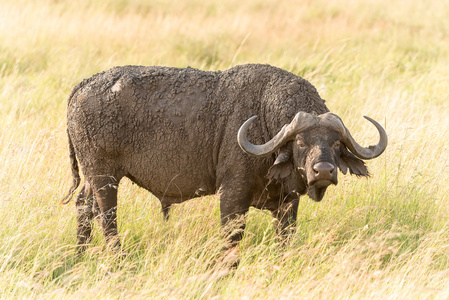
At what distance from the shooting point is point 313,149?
4828mm

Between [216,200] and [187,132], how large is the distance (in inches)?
36.3

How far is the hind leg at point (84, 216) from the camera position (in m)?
5.87

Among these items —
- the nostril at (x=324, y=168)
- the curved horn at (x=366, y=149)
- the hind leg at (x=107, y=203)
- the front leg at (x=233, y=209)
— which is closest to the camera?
the nostril at (x=324, y=168)

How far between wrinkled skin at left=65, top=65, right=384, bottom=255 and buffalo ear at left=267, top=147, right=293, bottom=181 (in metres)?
0.17

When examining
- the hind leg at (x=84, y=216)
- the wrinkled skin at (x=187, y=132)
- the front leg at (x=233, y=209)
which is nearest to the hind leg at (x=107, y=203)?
the wrinkled skin at (x=187, y=132)

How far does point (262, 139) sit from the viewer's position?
542 cm

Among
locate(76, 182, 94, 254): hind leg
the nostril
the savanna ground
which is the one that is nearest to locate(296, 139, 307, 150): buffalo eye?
the nostril

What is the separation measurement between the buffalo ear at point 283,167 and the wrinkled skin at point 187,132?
0.55 ft

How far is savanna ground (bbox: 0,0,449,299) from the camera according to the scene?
487cm

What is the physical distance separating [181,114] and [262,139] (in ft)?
2.48

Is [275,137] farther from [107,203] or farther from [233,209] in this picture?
[107,203]

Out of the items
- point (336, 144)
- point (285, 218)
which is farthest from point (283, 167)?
point (285, 218)

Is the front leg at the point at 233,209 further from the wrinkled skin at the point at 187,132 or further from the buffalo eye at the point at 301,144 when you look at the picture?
the buffalo eye at the point at 301,144

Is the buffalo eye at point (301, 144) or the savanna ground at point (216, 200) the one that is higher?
the buffalo eye at point (301, 144)
